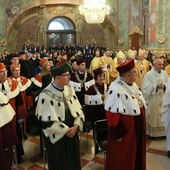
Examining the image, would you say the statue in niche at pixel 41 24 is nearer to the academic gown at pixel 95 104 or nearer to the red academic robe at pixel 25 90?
the red academic robe at pixel 25 90

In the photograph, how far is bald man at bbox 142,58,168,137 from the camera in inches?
235

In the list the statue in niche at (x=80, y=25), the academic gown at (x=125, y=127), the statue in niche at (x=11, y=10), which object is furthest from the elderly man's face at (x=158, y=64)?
the statue in niche at (x=80, y=25)

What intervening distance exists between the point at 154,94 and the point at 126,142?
8.58 feet

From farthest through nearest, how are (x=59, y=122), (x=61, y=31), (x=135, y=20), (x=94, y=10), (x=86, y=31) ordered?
(x=61, y=31) → (x=86, y=31) → (x=135, y=20) → (x=94, y=10) → (x=59, y=122)

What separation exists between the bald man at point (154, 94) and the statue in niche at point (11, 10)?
58.2 ft

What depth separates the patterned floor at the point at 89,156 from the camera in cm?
480

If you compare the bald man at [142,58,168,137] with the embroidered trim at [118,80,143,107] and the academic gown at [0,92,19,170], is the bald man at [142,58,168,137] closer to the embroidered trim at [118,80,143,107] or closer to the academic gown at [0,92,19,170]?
the embroidered trim at [118,80,143,107]

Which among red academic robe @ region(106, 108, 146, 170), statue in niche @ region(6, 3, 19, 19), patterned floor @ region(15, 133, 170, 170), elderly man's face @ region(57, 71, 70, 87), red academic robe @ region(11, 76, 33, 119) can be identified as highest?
statue in niche @ region(6, 3, 19, 19)

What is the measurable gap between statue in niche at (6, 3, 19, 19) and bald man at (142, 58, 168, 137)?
58.2 ft

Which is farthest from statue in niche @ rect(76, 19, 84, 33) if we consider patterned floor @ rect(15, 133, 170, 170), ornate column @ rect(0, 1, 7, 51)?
patterned floor @ rect(15, 133, 170, 170)

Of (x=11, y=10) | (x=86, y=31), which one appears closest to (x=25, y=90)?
(x=11, y=10)

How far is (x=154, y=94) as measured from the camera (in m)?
6.08

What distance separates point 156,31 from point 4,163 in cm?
1238

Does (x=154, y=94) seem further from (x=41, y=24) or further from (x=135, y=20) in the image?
(x=41, y=24)
